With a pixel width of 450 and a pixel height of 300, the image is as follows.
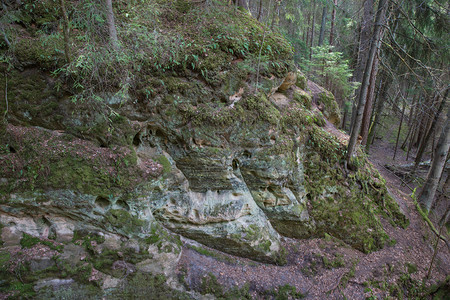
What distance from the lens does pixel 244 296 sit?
5.62m

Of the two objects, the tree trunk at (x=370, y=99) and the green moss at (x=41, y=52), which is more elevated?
the green moss at (x=41, y=52)

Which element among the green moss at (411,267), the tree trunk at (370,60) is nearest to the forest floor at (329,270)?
the green moss at (411,267)

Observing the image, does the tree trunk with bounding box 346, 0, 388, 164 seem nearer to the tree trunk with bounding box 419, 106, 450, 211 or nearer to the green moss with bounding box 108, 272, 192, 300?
the tree trunk with bounding box 419, 106, 450, 211

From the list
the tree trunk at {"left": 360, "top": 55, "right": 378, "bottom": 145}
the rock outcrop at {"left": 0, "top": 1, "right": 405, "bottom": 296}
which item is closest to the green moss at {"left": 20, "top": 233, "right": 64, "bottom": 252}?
the rock outcrop at {"left": 0, "top": 1, "right": 405, "bottom": 296}

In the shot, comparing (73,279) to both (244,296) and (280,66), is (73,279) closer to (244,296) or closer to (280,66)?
(244,296)

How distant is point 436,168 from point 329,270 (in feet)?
19.9

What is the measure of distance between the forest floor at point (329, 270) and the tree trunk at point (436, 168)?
210 cm

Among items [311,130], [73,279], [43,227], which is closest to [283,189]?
[311,130]

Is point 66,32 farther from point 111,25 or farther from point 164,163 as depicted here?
point 164,163

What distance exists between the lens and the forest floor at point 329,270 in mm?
5805

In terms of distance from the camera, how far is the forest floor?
19.0 ft

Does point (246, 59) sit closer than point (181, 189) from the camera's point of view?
No

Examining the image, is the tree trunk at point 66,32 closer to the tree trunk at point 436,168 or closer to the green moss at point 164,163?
the green moss at point 164,163

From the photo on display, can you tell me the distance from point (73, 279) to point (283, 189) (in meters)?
5.64
